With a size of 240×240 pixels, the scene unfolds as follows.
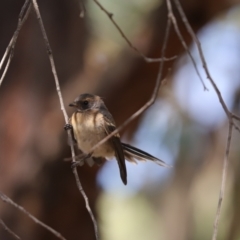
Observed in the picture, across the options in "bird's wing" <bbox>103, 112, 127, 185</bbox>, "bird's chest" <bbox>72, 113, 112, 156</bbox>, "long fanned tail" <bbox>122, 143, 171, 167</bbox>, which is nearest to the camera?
"bird's wing" <bbox>103, 112, 127, 185</bbox>

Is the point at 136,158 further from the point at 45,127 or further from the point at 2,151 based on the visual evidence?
the point at 2,151

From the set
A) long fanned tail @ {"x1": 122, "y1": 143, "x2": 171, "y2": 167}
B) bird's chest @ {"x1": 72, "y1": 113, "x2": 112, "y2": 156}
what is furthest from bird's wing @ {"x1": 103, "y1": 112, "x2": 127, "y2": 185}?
long fanned tail @ {"x1": 122, "y1": 143, "x2": 171, "y2": 167}

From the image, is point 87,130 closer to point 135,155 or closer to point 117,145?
point 117,145

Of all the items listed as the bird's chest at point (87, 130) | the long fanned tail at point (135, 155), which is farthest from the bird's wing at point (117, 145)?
the long fanned tail at point (135, 155)

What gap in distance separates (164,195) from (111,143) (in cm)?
242

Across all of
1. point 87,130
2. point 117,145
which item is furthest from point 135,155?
point 87,130

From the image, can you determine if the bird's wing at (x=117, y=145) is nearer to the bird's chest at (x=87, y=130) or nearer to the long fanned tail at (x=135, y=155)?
the bird's chest at (x=87, y=130)

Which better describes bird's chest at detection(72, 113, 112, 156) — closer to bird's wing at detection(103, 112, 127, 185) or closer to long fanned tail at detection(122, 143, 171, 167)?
bird's wing at detection(103, 112, 127, 185)

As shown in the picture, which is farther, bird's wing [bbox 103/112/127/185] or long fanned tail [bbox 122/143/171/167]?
long fanned tail [bbox 122/143/171/167]

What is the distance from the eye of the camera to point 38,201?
4.19 meters

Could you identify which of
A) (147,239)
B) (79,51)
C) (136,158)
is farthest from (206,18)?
(147,239)

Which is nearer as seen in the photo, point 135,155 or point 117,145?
point 117,145

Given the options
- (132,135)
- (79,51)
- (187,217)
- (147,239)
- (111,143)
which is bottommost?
(147,239)

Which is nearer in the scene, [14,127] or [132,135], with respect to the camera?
[14,127]
